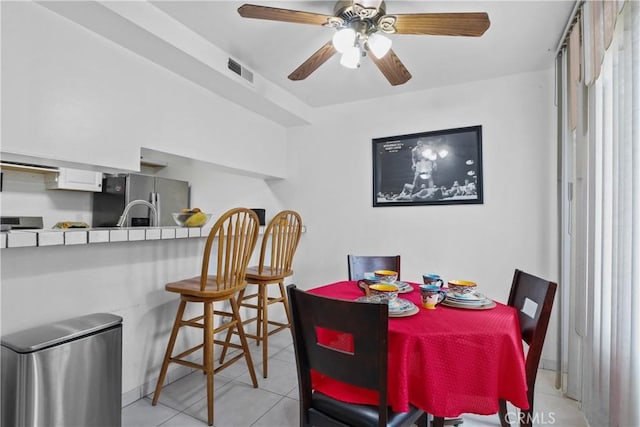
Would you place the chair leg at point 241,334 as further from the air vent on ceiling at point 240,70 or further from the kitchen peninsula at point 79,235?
the air vent on ceiling at point 240,70

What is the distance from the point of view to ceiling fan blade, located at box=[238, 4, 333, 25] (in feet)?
5.21

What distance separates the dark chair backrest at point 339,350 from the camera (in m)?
1.02

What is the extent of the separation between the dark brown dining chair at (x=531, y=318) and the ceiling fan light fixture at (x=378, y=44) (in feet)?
4.67

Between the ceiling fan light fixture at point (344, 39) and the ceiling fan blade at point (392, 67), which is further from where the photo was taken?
the ceiling fan blade at point (392, 67)

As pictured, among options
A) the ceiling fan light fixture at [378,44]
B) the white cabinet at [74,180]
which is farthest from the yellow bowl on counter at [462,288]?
the white cabinet at [74,180]

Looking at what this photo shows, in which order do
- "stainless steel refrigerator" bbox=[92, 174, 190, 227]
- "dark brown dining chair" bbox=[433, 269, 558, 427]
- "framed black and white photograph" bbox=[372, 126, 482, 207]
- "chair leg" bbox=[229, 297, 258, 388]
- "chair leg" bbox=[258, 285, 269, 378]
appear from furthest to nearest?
"stainless steel refrigerator" bbox=[92, 174, 190, 227] → "framed black and white photograph" bbox=[372, 126, 482, 207] → "chair leg" bbox=[258, 285, 269, 378] → "chair leg" bbox=[229, 297, 258, 388] → "dark brown dining chair" bbox=[433, 269, 558, 427]

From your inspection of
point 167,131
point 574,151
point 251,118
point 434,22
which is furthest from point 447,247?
point 167,131

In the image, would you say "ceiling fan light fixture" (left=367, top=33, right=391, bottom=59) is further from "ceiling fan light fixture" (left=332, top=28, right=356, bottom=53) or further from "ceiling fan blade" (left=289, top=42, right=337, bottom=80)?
"ceiling fan blade" (left=289, top=42, right=337, bottom=80)

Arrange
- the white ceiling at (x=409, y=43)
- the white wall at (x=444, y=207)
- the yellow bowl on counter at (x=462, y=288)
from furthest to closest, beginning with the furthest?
the white wall at (x=444, y=207) → the white ceiling at (x=409, y=43) → the yellow bowl on counter at (x=462, y=288)

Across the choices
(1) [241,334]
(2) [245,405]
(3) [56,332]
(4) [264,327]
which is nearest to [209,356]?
(1) [241,334]

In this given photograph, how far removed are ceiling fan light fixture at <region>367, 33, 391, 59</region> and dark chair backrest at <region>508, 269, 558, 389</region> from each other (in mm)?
1424

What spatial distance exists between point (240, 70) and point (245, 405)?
8.08 feet

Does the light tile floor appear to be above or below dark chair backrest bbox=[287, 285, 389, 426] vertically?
below

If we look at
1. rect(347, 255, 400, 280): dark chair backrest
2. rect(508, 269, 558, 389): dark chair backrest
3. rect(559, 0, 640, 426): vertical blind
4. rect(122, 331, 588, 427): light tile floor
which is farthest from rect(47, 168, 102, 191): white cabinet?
rect(559, 0, 640, 426): vertical blind
